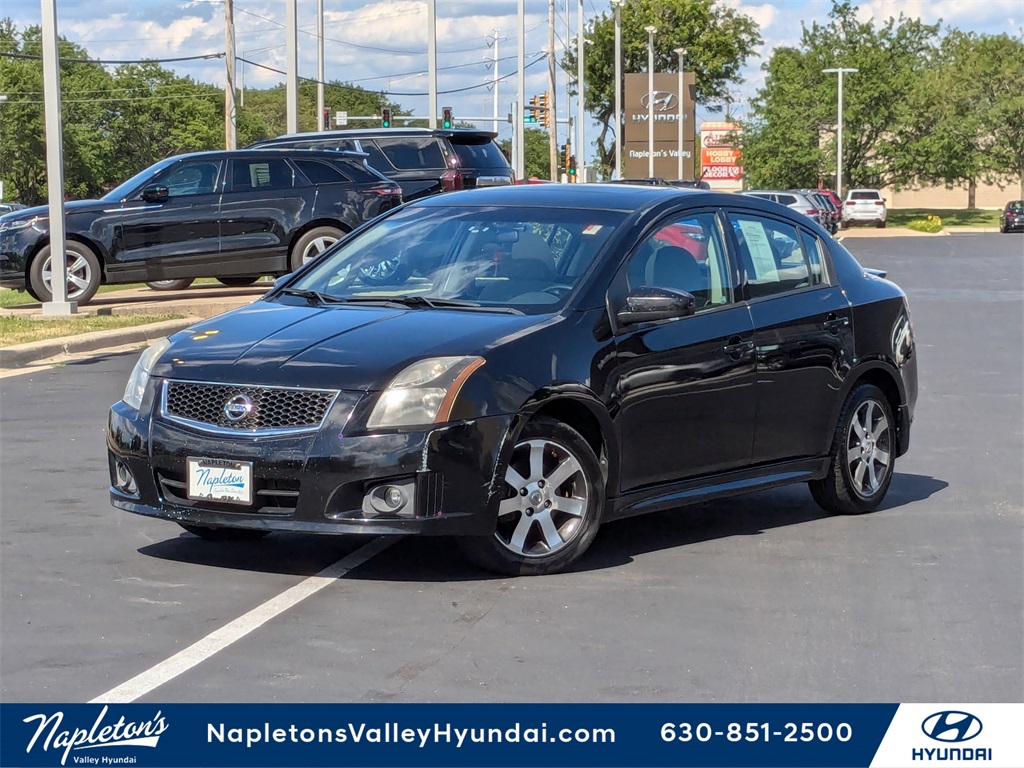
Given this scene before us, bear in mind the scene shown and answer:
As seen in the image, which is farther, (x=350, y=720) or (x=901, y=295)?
(x=901, y=295)

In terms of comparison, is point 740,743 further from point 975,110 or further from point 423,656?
point 975,110

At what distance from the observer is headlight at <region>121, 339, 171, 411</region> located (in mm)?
7129

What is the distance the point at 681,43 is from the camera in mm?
100625

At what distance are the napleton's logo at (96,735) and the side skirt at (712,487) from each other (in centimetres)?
273

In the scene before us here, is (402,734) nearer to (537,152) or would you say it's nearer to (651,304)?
(651,304)

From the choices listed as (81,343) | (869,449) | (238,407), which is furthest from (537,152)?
(238,407)

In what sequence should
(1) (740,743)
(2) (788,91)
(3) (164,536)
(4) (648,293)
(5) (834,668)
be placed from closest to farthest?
(1) (740,743) < (5) (834,668) < (4) (648,293) < (3) (164,536) < (2) (788,91)

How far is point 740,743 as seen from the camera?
192 inches

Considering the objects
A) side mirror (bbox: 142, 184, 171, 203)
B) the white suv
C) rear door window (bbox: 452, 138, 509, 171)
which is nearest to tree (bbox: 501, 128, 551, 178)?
the white suv

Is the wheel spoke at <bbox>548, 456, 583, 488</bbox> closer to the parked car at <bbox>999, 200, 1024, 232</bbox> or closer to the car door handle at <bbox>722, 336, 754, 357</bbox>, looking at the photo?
the car door handle at <bbox>722, 336, 754, 357</bbox>

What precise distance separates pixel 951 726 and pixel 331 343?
301 cm

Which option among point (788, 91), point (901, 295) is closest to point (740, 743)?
point (901, 295)

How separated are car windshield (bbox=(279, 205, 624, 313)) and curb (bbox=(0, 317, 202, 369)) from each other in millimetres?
6483

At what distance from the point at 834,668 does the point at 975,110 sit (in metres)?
93.0
